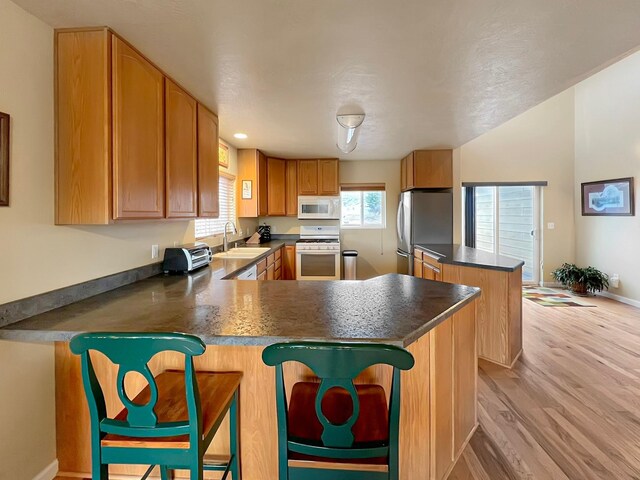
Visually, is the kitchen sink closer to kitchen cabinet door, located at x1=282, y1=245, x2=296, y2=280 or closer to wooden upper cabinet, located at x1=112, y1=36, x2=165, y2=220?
kitchen cabinet door, located at x1=282, y1=245, x2=296, y2=280

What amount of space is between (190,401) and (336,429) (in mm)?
466

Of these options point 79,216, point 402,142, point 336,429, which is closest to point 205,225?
point 79,216

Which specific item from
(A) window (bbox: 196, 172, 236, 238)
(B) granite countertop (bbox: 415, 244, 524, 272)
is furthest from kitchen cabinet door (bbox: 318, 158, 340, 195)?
(B) granite countertop (bbox: 415, 244, 524, 272)

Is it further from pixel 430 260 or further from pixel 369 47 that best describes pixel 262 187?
pixel 369 47

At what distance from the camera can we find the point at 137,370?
3.01 feet

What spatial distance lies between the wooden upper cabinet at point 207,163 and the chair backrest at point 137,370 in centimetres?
164

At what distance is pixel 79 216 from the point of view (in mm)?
1507

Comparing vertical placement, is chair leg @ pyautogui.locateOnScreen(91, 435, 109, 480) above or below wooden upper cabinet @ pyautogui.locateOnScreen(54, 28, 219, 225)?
below

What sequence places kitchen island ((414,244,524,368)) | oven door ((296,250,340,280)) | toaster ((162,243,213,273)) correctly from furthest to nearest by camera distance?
oven door ((296,250,340,280)), kitchen island ((414,244,524,368)), toaster ((162,243,213,273))

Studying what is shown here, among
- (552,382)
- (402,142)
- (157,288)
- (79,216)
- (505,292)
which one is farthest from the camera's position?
(402,142)

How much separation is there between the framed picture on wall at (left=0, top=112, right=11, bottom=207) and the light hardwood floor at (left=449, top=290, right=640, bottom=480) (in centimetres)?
244

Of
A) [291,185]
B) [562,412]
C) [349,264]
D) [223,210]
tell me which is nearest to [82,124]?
[223,210]

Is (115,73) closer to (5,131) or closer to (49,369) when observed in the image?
(5,131)

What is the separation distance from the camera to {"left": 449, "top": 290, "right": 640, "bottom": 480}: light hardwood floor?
1617 mm
